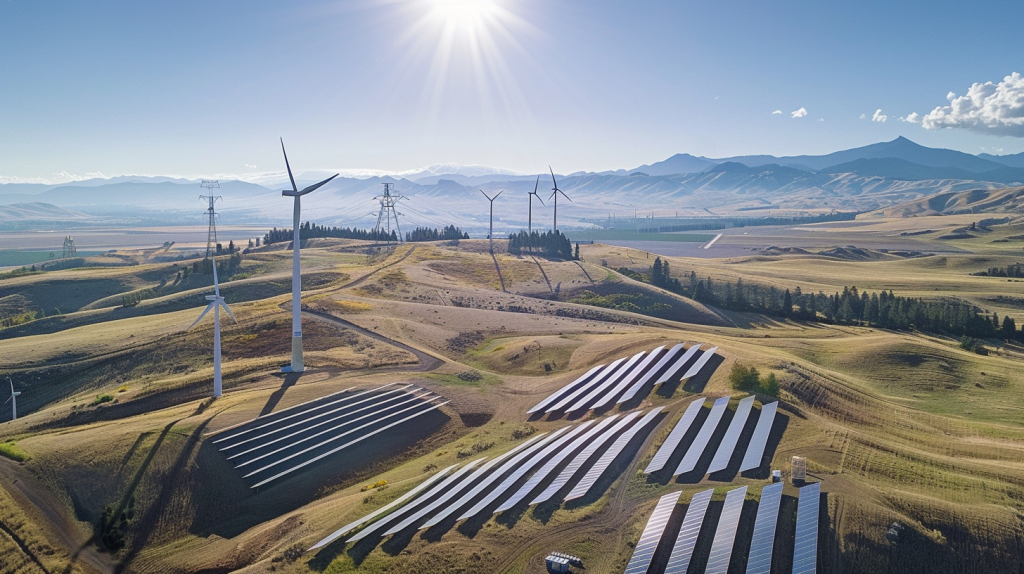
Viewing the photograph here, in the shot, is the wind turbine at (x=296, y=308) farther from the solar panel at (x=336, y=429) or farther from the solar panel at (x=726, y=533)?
the solar panel at (x=726, y=533)

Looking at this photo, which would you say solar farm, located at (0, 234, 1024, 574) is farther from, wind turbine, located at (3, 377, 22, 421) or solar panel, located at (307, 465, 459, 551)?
wind turbine, located at (3, 377, 22, 421)

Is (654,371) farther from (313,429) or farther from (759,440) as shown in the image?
(313,429)

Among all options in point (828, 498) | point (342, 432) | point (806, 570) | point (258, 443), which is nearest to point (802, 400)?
point (828, 498)

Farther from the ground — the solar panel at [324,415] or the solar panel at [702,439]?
the solar panel at [702,439]

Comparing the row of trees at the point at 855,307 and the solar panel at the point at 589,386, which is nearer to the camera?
the solar panel at the point at 589,386

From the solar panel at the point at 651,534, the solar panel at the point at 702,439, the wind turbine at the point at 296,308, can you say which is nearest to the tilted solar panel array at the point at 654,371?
the solar panel at the point at 702,439

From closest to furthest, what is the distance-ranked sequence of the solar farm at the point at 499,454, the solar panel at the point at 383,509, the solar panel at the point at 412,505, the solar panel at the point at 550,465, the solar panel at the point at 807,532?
the solar panel at the point at 807,532
the solar farm at the point at 499,454
the solar panel at the point at 383,509
the solar panel at the point at 412,505
the solar panel at the point at 550,465
